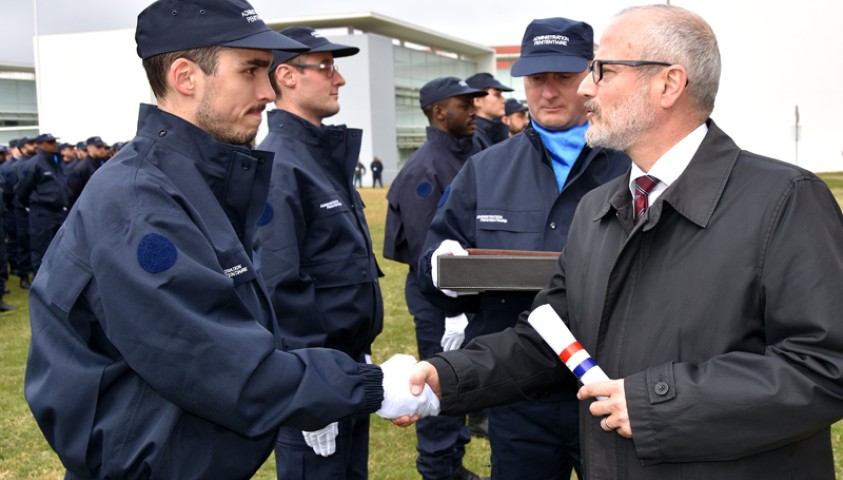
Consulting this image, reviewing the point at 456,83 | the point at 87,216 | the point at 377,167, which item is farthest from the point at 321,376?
the point at 377,167

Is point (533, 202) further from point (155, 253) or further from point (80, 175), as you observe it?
point (80, 175)

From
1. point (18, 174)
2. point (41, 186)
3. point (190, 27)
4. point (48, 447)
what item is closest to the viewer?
point (190, 27)

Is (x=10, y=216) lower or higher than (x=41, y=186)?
lower

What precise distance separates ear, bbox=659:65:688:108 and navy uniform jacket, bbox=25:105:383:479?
1279mm

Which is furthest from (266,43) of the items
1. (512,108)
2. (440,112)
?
(512,108)

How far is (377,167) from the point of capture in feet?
145

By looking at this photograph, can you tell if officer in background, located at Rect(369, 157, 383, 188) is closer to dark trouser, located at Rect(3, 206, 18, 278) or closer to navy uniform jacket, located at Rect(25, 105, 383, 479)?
dark trouser, located at Rect(3, 206, 18, 278)

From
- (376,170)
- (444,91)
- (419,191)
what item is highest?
(444,91)

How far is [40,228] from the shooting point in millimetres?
13352

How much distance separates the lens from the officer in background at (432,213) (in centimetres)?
505

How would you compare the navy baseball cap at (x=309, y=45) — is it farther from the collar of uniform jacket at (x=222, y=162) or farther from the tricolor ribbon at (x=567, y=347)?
the tricolor ribbon at (x=567, y=347)

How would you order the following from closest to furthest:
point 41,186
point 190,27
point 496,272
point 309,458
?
point 190,27
point 496,272
point 309,458
point 41,186

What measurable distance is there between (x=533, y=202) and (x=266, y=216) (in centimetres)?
117

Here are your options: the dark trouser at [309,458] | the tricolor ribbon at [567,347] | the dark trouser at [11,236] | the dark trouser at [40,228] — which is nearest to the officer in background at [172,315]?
the tricolor ribbon at [567,347]
